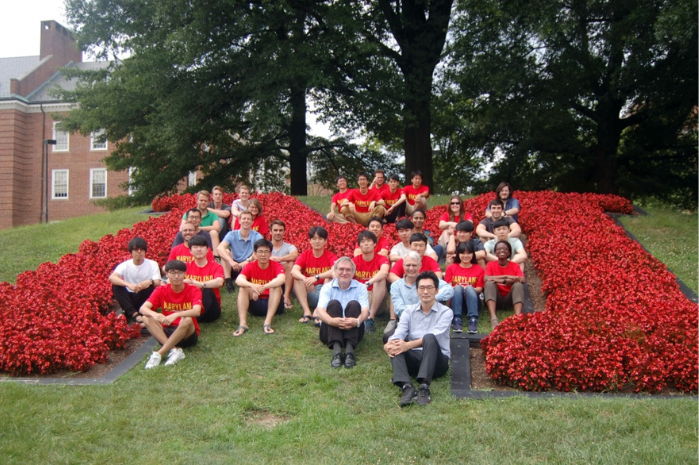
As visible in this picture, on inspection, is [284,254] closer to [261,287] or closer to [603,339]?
[261,287]

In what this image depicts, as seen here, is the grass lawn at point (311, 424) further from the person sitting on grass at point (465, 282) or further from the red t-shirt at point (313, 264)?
the red t-shirt at point (313, 264)

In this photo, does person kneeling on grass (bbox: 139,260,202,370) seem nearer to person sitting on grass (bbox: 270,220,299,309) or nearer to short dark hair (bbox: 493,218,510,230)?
person sitting on grass (bbox: 270,220,299,309)

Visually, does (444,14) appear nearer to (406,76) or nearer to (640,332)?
(406,76)

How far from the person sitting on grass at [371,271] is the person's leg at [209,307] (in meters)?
1.80

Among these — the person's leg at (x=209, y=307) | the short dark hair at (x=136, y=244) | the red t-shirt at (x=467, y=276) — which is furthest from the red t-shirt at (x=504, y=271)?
the short dark hair at (x=136, y=244)

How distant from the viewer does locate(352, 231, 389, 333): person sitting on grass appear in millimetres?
8039

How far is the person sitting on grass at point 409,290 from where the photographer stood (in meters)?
7.20

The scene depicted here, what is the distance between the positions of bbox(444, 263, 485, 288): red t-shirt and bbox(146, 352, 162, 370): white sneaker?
140 inches

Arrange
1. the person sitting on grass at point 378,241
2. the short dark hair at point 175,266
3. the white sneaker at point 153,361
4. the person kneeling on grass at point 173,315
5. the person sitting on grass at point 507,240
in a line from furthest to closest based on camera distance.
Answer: the person sitting on grass at point 378,241
the person sitting on grass at point 507,240
the short dark hair at point 175,266
the person kneeling on grass at point 173,315
the white sneaker at point 153,361

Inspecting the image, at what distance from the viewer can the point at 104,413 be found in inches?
217

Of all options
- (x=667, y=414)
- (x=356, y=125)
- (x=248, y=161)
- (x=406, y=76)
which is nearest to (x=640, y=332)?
(x=667, y=414)

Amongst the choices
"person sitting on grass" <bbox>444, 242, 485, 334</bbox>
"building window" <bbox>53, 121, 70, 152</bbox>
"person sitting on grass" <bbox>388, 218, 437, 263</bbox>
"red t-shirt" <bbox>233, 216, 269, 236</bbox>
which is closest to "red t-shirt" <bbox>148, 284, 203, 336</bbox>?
"person sitting on grass" <bbox>388, 218, 437, 263</bbox>

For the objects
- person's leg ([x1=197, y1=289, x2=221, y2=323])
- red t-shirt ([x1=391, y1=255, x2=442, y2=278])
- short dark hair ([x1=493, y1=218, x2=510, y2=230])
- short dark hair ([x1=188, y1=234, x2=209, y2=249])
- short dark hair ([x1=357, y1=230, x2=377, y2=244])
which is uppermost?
short dark hair ([x1=493, y1=218, x2=510, y2=230])

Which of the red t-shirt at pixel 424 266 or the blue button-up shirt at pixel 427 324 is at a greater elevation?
the red t-shirt at pixel 424 266
